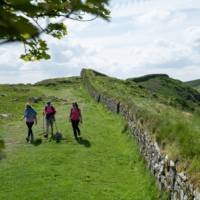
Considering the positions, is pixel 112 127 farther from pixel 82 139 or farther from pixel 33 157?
pixel 33 157

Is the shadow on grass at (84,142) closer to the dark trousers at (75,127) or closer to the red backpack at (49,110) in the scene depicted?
the dark trousers at (75,127)

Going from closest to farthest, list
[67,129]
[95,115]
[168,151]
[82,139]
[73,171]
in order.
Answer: [168,151]
[73,171]
[82,139]
[67,129]
[95,115]

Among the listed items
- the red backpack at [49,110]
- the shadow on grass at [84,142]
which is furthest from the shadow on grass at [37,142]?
the shadow on grass at [84,142]

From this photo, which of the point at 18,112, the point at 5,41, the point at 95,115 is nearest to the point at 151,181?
the point at 5,41

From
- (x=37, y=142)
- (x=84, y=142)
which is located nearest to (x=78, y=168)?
(x=84, y=142)

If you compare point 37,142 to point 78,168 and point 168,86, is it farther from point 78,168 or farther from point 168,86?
point 168,86

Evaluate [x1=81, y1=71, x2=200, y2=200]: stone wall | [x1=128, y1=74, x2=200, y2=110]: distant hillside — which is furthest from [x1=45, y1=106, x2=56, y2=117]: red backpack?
[x1=128, y1=74, x2=200, y2=110]: distant hillside

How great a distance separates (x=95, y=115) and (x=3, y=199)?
70.9 feet

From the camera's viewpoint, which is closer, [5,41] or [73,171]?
[5,41]

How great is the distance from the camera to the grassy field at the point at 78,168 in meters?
15.0

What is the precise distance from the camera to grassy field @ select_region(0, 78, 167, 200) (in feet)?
49.1

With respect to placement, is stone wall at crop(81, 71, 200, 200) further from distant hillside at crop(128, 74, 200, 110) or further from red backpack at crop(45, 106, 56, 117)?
distant hillside at crop(128, 74, 200, 110)

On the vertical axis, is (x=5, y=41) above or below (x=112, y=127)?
above

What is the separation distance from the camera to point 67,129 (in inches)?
1113
